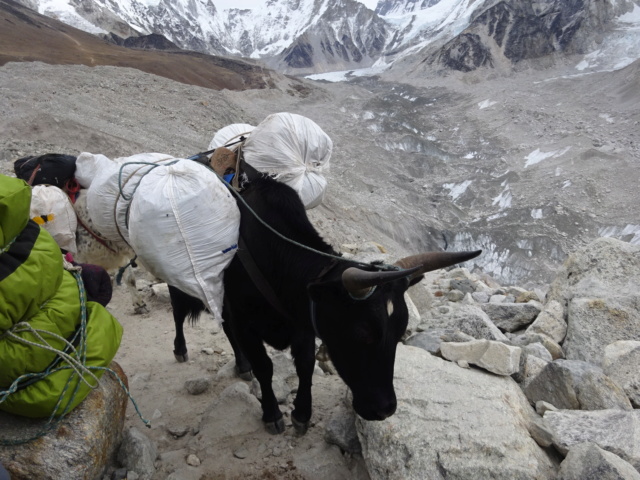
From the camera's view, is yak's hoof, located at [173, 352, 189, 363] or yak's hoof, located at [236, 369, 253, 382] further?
yak's hoof, located at [173, 352, 189, 363]

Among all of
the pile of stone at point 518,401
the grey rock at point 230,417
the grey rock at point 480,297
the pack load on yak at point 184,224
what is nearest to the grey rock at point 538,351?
the pile of stone at point 518,401

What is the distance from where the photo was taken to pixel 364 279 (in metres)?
1.87

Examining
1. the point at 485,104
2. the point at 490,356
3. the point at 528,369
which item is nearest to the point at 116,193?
the point at 490,356

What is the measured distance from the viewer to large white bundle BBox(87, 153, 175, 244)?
110 inches

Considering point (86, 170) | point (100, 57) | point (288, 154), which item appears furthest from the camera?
point (100, 57)

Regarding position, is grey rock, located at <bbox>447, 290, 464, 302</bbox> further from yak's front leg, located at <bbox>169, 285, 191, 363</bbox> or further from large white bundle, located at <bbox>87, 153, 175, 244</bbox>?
large white bundle, located at <bbox>87, 153, 175, 244</bbox>

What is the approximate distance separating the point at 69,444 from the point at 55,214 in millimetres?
1539

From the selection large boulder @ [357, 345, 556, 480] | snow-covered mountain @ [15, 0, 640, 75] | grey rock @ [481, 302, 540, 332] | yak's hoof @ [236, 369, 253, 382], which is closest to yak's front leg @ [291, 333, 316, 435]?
large boulder @ [357, 345, 556, 480]

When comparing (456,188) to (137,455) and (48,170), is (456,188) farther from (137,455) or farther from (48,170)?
(137,455)

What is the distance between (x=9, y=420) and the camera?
1.90 meters

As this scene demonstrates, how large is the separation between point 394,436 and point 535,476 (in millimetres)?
606

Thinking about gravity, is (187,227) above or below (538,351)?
above

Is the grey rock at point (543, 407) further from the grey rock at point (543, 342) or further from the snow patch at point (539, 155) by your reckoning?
the snow patch at point (539, 155)

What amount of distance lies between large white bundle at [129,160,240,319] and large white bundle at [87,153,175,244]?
176 millimetres
